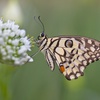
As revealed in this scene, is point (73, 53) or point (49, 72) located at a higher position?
point (49, 72)

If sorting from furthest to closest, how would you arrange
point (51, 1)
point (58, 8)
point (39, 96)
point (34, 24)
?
point (51, 1) < point (58, 8) < point (34, 24) < point (39, 96)

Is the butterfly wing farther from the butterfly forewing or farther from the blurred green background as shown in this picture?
the blurred green background

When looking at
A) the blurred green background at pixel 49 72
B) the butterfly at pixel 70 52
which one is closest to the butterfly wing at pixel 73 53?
the butterfly at pixel 70 52

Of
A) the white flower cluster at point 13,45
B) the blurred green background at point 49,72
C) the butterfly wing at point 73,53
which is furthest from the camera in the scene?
the blurred green background at point 49,72

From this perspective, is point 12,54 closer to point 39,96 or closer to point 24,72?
point 39,96

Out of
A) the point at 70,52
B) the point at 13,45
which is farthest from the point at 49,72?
the point at 13,45

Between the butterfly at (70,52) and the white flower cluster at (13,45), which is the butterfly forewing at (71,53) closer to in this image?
the butterfly at (70,52)

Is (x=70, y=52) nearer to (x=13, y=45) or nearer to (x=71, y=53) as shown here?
(x=71, y=53)

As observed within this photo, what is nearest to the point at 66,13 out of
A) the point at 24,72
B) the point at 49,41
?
the point at 24,72
